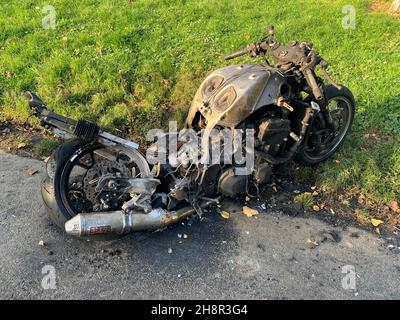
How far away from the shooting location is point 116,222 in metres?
3.76

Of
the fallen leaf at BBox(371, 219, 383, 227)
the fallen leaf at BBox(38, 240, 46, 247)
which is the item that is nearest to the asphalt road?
the fallen leaf at BBox(38, 240, 46, 247)

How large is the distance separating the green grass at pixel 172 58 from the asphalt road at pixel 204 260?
0.92 metres

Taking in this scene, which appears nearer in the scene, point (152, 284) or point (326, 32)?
point (152, 284)

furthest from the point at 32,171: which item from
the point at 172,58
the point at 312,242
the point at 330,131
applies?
the point at 330,131

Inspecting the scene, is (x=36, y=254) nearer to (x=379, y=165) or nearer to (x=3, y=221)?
(x=3, y=221)

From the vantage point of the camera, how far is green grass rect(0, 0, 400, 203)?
18.5 ft

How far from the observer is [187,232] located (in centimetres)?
432

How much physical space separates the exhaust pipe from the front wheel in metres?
1.75

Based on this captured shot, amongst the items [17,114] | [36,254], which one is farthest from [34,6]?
[36,254]

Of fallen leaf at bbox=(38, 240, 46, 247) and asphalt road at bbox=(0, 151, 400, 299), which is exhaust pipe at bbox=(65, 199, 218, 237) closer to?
asphalt road at bbox=(0, 151, 400, 299)

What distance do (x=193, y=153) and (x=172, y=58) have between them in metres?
2.94

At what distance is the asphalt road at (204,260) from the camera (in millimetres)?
3750

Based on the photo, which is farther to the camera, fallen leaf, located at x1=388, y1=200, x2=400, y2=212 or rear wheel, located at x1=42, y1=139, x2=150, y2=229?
fallen leaf, located at x1=388, y1=200, x2=400, y2=212
